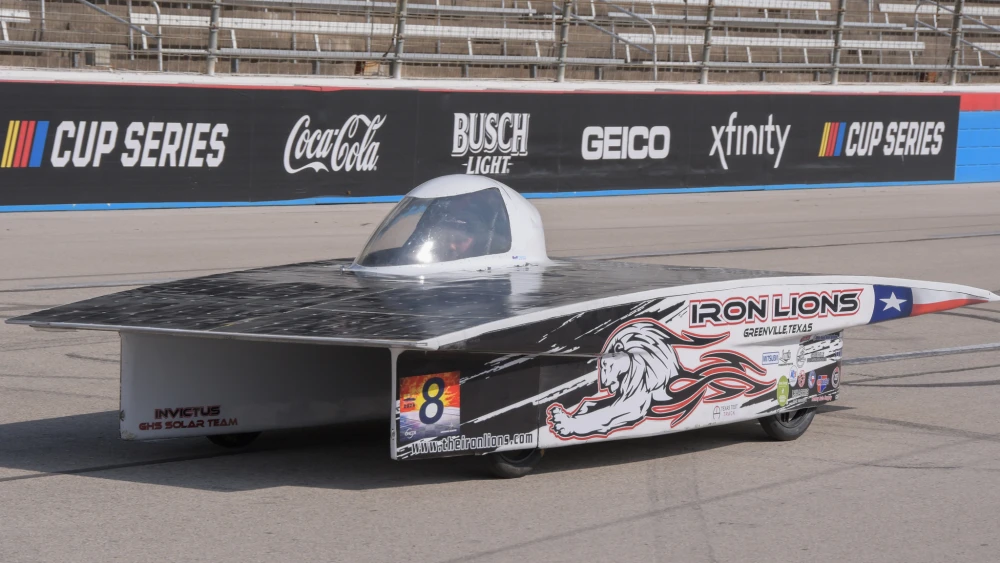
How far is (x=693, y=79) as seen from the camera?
77.6ft

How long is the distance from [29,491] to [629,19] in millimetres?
19810

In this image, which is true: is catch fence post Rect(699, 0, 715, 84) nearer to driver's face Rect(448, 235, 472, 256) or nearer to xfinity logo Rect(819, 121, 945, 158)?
xfinity logo Rect(819, 121, 945, 158)

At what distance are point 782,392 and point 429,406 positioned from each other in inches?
79.6

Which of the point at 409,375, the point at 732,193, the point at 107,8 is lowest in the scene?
the point at 732,193

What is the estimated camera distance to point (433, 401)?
513 cm

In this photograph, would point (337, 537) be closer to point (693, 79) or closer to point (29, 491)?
point (29, 491)

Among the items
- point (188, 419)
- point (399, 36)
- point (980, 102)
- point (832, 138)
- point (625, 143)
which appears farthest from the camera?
point (980, 102)

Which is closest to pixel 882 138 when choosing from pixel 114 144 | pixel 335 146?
pixel 335 146

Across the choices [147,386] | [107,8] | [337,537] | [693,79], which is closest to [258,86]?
[107,8]

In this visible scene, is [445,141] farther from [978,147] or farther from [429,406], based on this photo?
[429,406]

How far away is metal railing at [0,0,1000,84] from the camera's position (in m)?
17.3

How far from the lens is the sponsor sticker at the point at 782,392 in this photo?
6.20 meters

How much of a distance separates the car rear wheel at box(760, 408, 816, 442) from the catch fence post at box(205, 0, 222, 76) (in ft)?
41.3

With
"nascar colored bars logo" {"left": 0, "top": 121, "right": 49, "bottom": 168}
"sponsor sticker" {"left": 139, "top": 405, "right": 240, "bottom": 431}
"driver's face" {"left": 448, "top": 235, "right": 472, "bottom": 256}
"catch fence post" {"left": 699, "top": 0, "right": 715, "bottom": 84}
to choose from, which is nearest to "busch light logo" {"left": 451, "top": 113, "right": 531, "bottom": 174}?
"catch fence post" {"left": 699, "top": 0, "right": 715, "bottom": 84}
